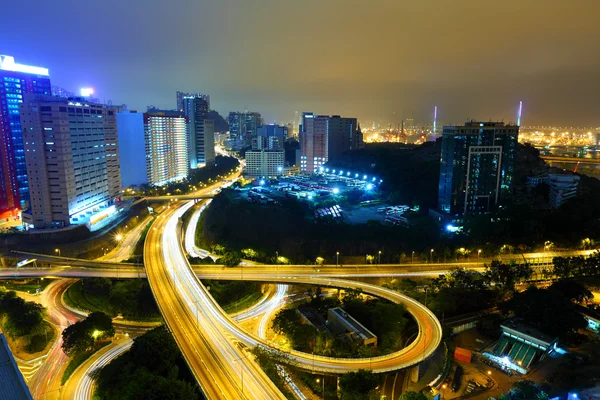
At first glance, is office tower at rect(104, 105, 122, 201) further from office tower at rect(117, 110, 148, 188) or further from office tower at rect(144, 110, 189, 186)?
office tower at rect(144, 110, 189, 186)

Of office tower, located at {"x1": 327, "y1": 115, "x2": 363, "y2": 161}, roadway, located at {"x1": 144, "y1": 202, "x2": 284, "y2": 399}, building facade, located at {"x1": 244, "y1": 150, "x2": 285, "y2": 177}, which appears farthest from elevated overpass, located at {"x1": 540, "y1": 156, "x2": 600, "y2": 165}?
roadway, located at {"x1": 144, "y1": 202, "x2": 284, "y2": 399}

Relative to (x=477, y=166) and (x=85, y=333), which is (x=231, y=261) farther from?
(x=477, y=166)

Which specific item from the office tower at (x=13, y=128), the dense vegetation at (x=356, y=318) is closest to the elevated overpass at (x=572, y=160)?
the dense vegetation at (x=356, y=318)

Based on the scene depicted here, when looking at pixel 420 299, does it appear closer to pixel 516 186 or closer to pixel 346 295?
pixel 346 295

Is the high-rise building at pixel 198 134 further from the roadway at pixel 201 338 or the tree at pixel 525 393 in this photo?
the tree at pixel 525 393

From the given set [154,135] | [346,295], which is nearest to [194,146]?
[154,135]
